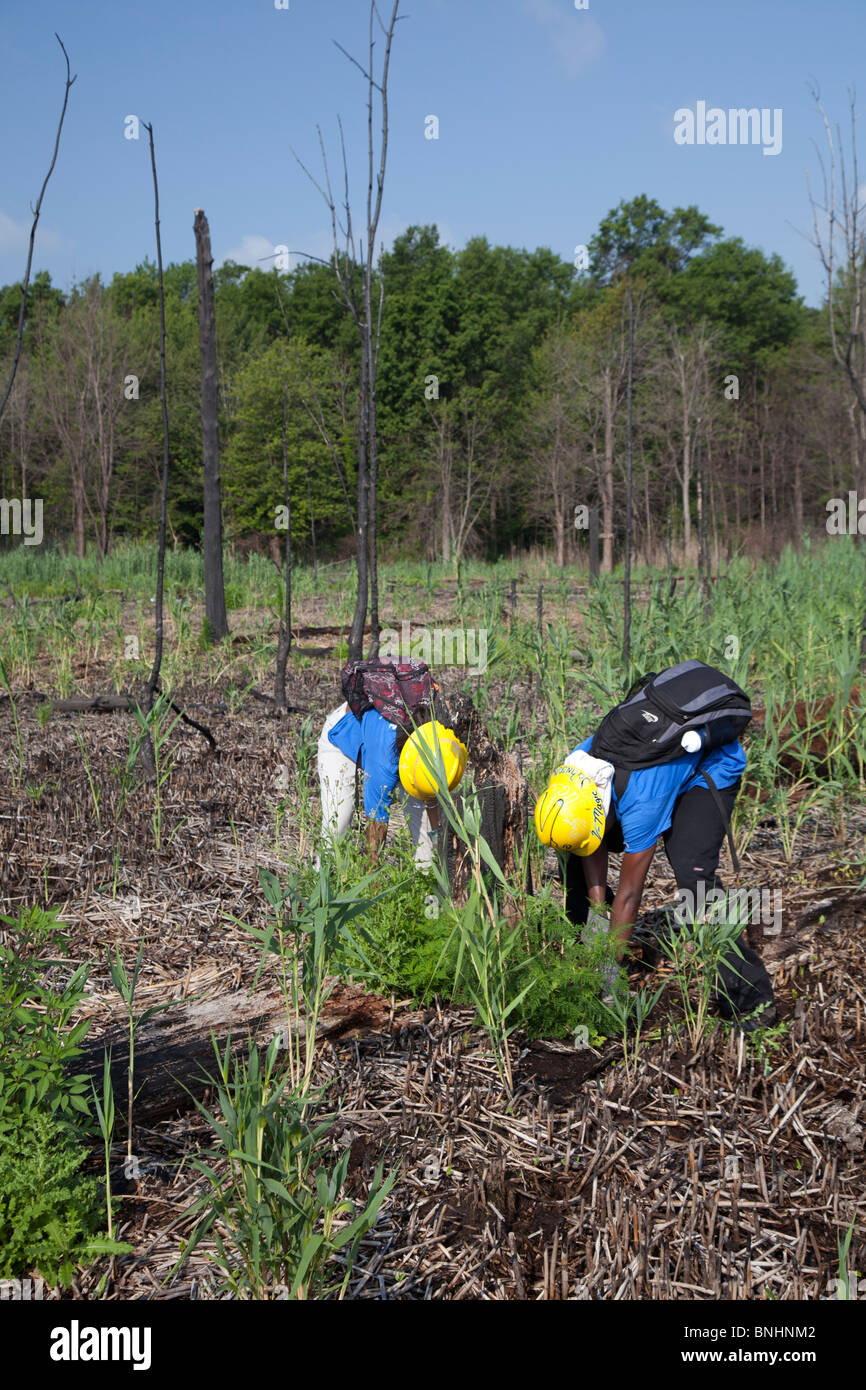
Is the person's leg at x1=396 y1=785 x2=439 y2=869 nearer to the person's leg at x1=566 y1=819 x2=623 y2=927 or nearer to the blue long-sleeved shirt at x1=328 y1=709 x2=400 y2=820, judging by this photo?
the blue long-sleeved shirt at x1=328 y1=709 x2=400 y2=820

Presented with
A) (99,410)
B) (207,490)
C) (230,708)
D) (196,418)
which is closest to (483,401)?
(196,418)

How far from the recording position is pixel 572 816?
263 centimetres

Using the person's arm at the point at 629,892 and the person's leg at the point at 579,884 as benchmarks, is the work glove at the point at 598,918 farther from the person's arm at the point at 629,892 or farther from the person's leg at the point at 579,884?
the person's leg at the point at 579,884

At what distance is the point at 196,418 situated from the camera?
29.5 m

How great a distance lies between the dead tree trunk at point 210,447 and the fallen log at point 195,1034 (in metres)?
5.87

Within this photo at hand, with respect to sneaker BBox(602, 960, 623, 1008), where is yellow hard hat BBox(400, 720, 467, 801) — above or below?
above

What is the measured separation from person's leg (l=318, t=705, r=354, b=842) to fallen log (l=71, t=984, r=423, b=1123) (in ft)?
2.75

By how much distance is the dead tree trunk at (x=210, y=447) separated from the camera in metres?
8.27

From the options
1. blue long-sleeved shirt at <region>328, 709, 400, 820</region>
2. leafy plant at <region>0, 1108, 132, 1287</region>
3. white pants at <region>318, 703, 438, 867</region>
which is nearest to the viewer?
leafy plant at <region>0, 1108, 132, 1287</region>

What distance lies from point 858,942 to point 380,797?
164 centimetres

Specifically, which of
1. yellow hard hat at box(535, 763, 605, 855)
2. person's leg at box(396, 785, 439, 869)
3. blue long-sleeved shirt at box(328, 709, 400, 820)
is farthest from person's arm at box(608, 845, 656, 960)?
blue long-sleeved shirt at box(328, 709, 400, 820)

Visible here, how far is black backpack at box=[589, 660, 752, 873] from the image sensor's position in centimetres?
276

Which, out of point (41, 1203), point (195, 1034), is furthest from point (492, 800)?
point (41, 1203)

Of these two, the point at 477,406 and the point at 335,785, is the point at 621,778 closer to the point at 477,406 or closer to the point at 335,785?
the point at 335,785
